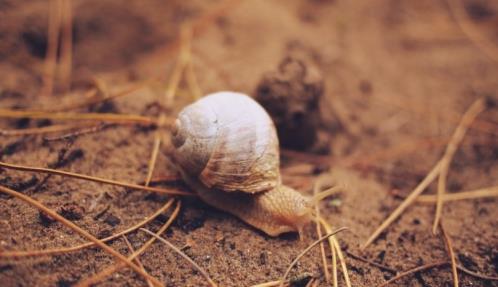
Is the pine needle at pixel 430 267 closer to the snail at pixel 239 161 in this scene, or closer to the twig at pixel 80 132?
the snail at pixel 239 161

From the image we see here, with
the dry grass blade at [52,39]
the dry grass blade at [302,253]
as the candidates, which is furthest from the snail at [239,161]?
the dry grass blade at [52,39]

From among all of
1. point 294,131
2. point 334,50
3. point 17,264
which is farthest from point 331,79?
point 17,264

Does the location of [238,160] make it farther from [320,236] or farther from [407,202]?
[407,202]

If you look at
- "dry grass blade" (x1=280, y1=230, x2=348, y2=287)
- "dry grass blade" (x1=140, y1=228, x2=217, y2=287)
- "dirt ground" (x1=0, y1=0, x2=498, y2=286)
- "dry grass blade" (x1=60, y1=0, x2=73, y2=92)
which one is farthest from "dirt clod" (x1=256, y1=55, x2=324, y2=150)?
"dry grass blade" (x1=60, y1=0, x2=73, y2=92)

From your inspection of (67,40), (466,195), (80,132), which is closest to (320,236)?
(466,195)

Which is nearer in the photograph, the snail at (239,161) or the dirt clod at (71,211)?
the dirt clod at (71,211)

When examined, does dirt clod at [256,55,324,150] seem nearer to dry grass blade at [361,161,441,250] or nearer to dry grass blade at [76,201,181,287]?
dry grass blade at [361,161,441,250]

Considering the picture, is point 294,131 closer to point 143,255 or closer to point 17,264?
point 143,255
